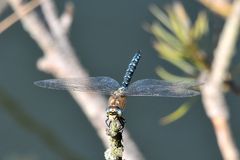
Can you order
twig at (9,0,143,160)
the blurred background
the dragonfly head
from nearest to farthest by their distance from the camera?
the dragonfly head
twig at (9,0,143,160)
the blurred background

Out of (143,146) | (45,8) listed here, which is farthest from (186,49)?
(143,146)

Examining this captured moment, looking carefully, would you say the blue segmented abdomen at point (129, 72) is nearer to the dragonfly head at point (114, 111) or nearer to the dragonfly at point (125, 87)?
the dragonfly at point (125, 87)

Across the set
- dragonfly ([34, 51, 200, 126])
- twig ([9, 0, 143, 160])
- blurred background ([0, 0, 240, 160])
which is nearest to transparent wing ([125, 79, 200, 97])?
dragonfly ([34, 51, 200, 126])

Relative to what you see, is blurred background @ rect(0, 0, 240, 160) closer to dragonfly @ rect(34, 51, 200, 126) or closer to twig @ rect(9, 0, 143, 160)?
twig @ rect(9, 0, 143, 160)

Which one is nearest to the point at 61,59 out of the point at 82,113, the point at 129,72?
the point at 129,72

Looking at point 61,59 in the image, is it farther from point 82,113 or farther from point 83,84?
point 82,113

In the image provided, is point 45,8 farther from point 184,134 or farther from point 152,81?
point 184,134
